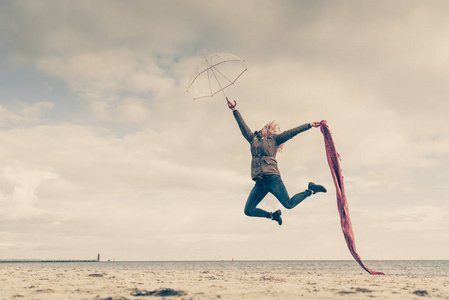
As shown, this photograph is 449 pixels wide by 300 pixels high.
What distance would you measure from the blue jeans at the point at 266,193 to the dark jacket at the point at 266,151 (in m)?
0.18

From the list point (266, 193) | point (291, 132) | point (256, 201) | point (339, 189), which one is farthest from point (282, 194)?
point (339, 189)

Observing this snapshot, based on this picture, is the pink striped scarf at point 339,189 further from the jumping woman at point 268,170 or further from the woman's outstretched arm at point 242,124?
the woman's outstretched arm at point 242,124

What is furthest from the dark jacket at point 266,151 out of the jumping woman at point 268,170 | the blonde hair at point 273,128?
the blonde hair at point 273,128

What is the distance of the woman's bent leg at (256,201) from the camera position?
793cm

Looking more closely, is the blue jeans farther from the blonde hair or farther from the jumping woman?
the blonde hair

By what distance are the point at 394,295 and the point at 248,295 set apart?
2.60 metres

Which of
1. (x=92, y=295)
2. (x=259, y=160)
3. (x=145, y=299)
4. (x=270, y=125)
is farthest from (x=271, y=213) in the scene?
(x=92, y=295)

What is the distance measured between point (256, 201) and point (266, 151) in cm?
122

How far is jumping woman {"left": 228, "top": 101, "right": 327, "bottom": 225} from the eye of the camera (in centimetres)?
760

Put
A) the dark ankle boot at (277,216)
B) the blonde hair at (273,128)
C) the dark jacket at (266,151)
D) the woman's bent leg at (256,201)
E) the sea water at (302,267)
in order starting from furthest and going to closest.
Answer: the sea water at (302,267) < the dark ankle boot at (277,216) < the blonde hair at (273,128) < the woman's bent leg at (256,201) < the dark jacket at (266,151)

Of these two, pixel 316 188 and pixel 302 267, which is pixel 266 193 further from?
pixel 302 267

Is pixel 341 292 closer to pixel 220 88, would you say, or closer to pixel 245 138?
pixel 245 138

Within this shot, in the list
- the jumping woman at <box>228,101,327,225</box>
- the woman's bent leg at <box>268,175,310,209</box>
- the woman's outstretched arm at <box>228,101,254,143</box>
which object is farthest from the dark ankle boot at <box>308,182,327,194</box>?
the woman's outstretched arm at <box>228,101,254,143</box>

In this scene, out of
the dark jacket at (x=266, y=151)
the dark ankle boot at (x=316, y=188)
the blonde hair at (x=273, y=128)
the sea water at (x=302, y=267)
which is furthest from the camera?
the sea water at (x=302, y=267)
